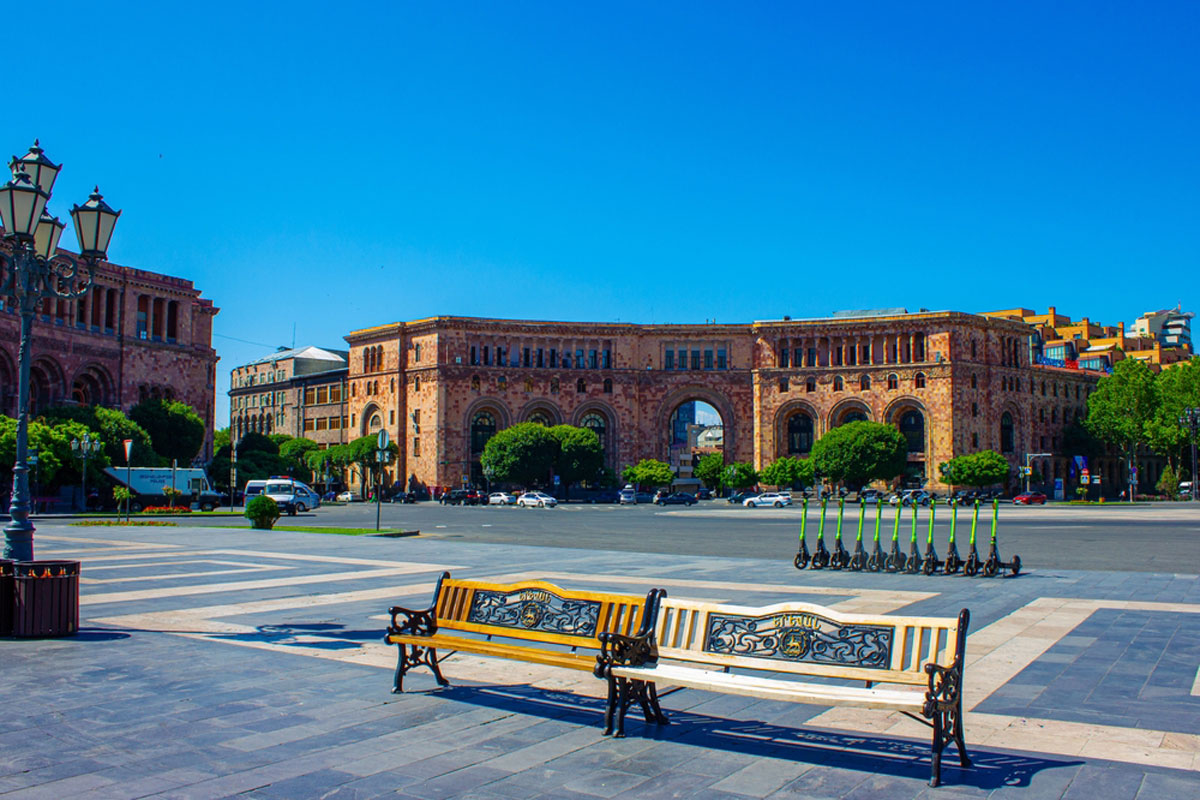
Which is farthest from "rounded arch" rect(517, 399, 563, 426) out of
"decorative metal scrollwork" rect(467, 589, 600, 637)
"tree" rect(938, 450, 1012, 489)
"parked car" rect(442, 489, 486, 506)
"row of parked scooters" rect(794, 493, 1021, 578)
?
"decorative metal scrollwork" rect(467, 589, 600, 637)

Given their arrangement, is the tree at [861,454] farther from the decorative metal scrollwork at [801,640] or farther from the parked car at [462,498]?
the decorative metal scrollwork at [801,640]

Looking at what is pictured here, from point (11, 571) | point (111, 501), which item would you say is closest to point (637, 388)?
point (111, 501)

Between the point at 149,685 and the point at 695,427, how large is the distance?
4728 inches

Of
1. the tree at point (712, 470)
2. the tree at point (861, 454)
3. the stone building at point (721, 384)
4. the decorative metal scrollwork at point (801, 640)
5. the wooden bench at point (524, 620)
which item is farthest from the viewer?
the tree at point (712, 470)

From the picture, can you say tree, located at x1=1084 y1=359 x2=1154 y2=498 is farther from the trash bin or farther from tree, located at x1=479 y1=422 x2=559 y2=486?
the trash bin

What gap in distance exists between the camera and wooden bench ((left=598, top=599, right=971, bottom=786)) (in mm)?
5211

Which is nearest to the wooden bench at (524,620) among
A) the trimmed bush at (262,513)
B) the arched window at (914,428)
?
the trimmed bush at (262,513)

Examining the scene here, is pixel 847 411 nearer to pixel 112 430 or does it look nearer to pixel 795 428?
pixel 795 428

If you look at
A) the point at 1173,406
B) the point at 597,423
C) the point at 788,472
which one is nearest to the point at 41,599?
the point at 788,472

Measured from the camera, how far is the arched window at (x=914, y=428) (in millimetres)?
76562

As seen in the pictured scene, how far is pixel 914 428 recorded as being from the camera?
7719 centimetres

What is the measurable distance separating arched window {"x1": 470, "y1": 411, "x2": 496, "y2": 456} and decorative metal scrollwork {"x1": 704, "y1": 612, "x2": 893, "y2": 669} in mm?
73480

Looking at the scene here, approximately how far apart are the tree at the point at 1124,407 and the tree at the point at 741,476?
3122 centimetres

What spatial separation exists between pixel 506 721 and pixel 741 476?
2693 inches
